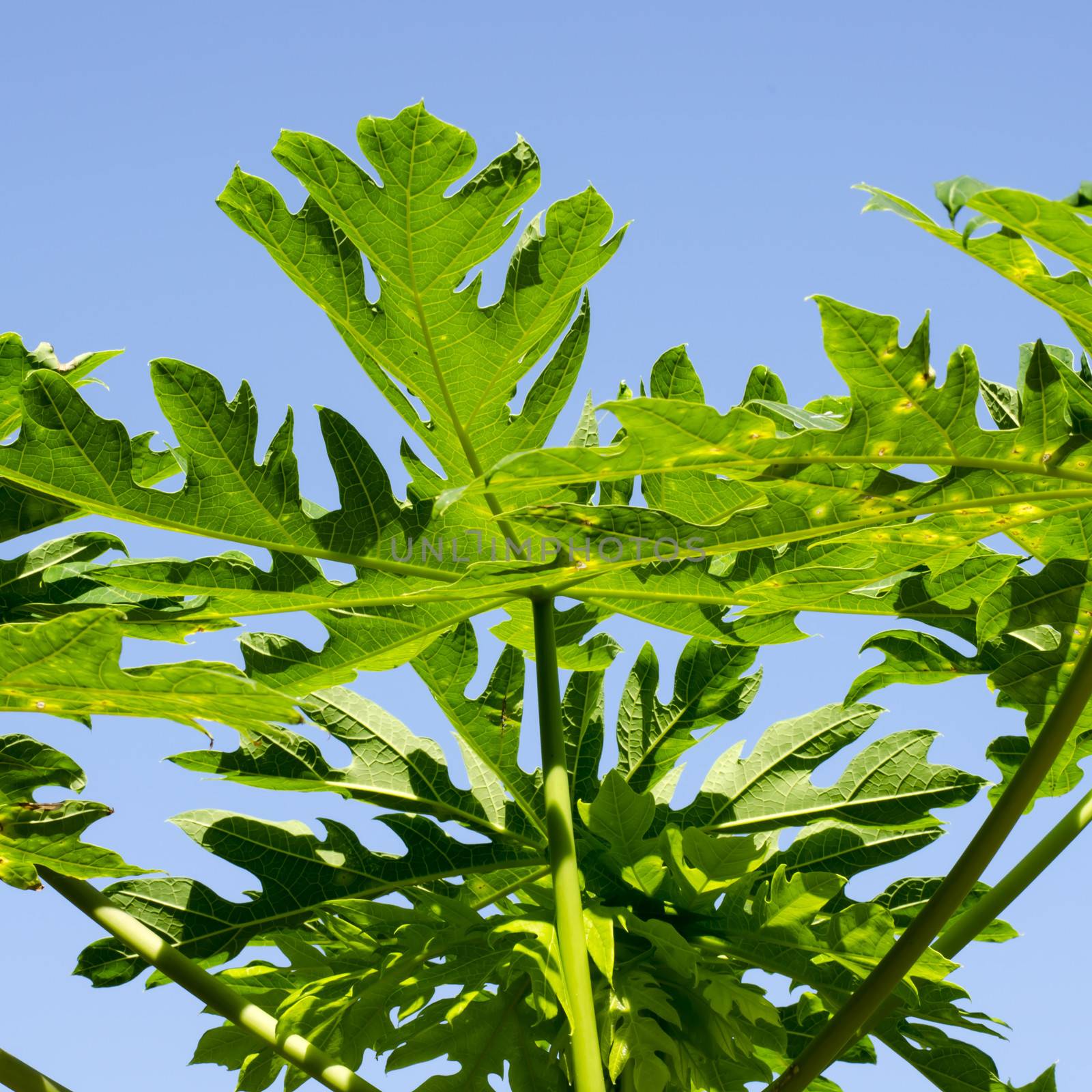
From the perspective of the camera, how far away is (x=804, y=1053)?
6.44 ft

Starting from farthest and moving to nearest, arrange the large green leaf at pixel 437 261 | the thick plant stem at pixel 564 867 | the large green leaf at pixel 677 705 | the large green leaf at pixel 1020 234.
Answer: the large green leaf at pixel 677 705 → the large green leaf at pixel 437 261 → the thick plant stem at pixel 564 867 → the large green leaf at pixel 1020 234

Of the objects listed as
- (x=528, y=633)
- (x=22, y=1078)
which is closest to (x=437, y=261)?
(x=528, y=633)

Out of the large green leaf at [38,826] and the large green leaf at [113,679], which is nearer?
the large green leaf at [113,679]

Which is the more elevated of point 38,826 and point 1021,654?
point 1021,654

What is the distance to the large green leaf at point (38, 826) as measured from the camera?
1943 mm

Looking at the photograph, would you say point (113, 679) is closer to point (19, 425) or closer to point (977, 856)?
point (19, 425)

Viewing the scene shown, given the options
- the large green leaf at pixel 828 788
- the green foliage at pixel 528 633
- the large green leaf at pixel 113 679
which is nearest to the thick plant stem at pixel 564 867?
the green foliage at pixel 528 633

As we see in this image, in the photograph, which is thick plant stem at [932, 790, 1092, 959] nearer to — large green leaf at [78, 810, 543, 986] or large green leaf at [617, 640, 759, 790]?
large green leaf at [617, 640, 759, 790]

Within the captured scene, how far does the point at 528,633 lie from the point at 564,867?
499 millimetres

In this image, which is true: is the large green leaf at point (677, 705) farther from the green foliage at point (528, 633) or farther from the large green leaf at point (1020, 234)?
the large green leaf at point (1020, 234)

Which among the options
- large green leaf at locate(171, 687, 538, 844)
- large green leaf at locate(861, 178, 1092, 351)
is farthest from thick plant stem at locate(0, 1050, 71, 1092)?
large green leaf at locate(861, 178, 1092, 351)

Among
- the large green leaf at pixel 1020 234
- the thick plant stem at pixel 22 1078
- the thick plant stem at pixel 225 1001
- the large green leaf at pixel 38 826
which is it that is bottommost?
the thick plant stem at pixel 22 1078

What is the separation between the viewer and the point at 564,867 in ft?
6.53

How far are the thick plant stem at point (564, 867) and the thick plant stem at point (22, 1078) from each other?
0.80 m
